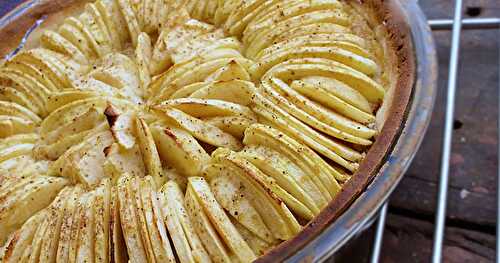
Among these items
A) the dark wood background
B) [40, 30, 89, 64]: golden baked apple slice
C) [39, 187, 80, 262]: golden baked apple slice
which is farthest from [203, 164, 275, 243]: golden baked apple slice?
[40, 30, 89, 64]: golden baked apple slice

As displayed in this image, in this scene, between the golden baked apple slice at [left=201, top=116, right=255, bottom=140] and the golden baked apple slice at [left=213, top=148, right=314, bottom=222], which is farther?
the golden baked apple slice at [left=201, top=116, right=255, bottom=140]

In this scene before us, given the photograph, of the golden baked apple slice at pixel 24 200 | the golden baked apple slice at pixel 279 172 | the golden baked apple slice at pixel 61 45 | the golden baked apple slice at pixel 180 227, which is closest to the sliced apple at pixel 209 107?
the golden baked apple slice at pixel 279 172

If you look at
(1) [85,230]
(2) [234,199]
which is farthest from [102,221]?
(2) [234,199]

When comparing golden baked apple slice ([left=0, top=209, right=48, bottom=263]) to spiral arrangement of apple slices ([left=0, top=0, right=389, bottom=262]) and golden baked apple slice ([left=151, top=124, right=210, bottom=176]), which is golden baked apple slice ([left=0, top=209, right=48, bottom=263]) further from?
golden baked apple slice ([left=151, top=124, right=210, bottom=176])

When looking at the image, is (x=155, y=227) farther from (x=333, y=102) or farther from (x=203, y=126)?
(x=333, y=102)

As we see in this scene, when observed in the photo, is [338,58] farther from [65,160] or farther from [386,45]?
[65,160]

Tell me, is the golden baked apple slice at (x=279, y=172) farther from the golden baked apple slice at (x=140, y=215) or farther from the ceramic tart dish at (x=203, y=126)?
the golden baked apple slice at (x=140, y=215)

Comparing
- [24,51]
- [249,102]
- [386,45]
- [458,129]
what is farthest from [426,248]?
[24,51]
